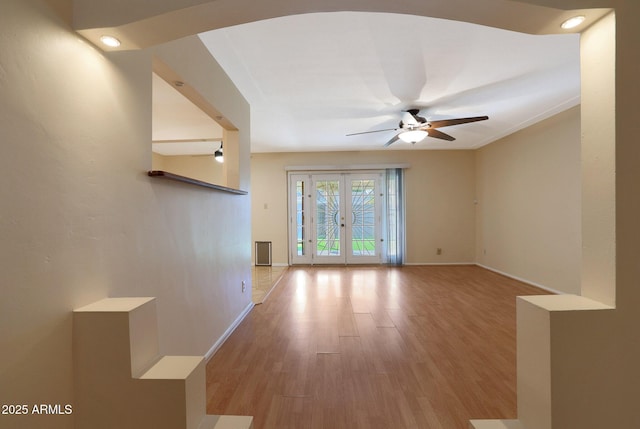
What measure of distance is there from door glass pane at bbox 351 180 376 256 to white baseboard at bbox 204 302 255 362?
315 cm

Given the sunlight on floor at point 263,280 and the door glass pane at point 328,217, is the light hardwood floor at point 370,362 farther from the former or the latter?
the door glass pane at point 328,217

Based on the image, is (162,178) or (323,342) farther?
(323,342)

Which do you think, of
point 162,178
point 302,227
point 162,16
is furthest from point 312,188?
point 162,16

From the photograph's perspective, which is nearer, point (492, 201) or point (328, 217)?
point (492, 201)

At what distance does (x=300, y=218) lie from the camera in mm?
6305

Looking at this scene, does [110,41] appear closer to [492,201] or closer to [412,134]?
[412,134]

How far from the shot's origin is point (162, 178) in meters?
1.67

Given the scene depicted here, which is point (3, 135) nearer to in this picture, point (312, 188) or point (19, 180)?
point (19, 180)

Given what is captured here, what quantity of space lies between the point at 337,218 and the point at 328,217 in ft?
0.63

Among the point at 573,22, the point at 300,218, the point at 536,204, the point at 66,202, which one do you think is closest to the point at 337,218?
the point at 300,218

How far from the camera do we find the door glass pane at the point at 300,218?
629cm

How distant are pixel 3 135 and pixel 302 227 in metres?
5.50

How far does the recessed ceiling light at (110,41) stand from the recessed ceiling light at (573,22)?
1800mm

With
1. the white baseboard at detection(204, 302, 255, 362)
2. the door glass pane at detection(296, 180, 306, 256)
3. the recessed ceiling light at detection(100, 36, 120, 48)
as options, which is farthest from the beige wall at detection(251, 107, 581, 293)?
the recessed ceiling light at detection(100, 36, 120, 48)
